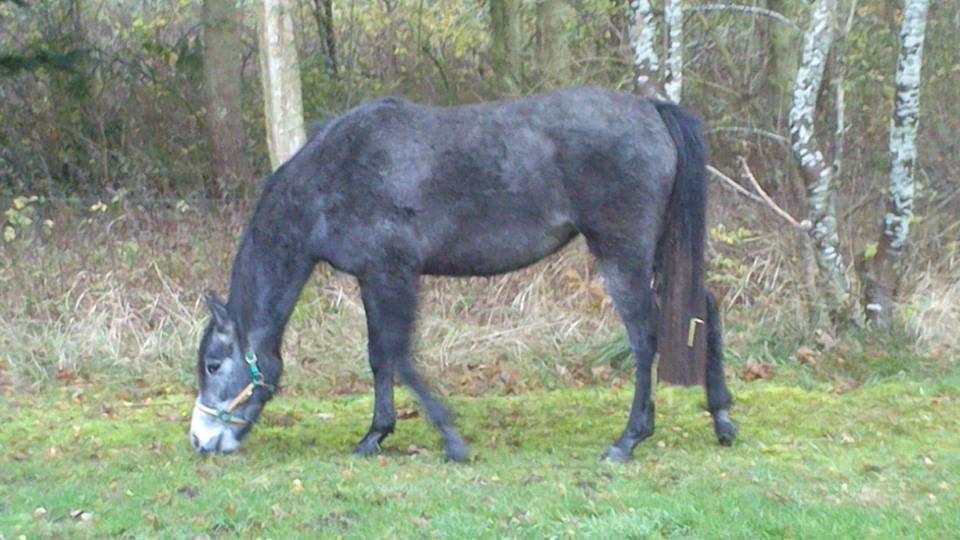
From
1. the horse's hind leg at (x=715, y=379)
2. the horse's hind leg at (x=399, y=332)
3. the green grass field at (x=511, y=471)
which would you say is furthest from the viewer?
the horse's hind leg at (x=715, y=379)

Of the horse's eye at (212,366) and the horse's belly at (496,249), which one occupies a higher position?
the horse's belly at (496,249)

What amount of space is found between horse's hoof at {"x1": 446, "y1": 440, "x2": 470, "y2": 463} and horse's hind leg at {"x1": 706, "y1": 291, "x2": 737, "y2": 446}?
150cm

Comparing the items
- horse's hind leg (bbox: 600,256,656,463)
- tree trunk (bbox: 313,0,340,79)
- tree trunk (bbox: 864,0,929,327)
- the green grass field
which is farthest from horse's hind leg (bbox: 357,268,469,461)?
tree trunk (bbox: 313,0,340,79)

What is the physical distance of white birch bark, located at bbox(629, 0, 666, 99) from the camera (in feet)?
31.1

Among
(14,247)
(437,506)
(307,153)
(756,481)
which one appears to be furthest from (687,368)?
(14,247)

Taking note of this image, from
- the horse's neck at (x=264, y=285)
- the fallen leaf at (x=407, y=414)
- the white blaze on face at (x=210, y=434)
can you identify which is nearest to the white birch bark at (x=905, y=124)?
the fallen leaf at (x=407, y=414)

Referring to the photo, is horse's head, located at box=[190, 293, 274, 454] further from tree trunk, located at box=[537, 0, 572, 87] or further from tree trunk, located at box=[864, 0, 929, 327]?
tree trunk, located at box=[537, 0, 572, 87]

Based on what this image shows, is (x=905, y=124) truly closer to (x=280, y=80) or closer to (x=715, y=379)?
(x=715, y=379)

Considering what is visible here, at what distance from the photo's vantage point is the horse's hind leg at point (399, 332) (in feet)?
22.1

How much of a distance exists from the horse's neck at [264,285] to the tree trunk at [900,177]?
5.12m

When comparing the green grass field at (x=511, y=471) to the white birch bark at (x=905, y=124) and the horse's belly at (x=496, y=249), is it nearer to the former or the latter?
the horse's belly at (x=496, y=249)

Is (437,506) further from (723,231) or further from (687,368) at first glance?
(723,231)

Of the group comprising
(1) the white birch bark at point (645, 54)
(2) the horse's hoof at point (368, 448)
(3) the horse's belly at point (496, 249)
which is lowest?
(2) the horse's hoof at point (368, 448)

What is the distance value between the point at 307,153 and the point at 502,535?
2.84m
